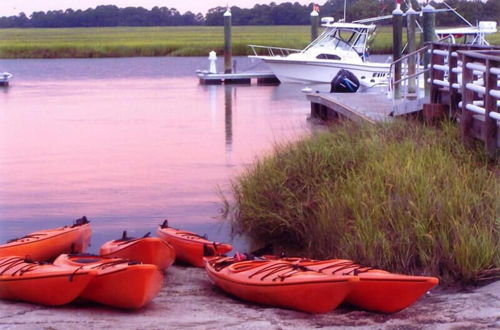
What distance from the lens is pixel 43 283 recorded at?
829 centimetres

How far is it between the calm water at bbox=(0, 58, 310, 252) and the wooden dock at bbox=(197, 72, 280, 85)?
88 cm

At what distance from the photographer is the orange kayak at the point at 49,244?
32.9 ft

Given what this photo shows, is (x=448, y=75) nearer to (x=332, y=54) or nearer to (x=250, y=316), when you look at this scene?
(x=250, y=316)

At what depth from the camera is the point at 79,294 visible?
27.1ft

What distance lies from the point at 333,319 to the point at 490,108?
460 cm

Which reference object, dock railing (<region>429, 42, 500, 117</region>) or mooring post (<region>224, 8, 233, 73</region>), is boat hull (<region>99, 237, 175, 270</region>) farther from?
mooring post (<region>224, 8, 233, 73</region>)

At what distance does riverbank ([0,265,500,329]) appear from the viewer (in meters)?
7.77

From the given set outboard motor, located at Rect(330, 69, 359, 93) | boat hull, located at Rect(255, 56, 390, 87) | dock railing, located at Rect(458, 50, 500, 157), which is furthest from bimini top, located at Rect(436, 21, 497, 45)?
dock railing, located at Rect(458, 50, 500, 157)

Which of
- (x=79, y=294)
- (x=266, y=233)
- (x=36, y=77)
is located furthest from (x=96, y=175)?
(x=36, y=77)

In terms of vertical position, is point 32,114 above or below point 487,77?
below

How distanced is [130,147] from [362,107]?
5.20m

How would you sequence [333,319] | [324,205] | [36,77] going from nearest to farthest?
[333,319], [324,205], [36,77]

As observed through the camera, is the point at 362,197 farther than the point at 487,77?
No

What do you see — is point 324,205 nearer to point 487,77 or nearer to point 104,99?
point 487,77
